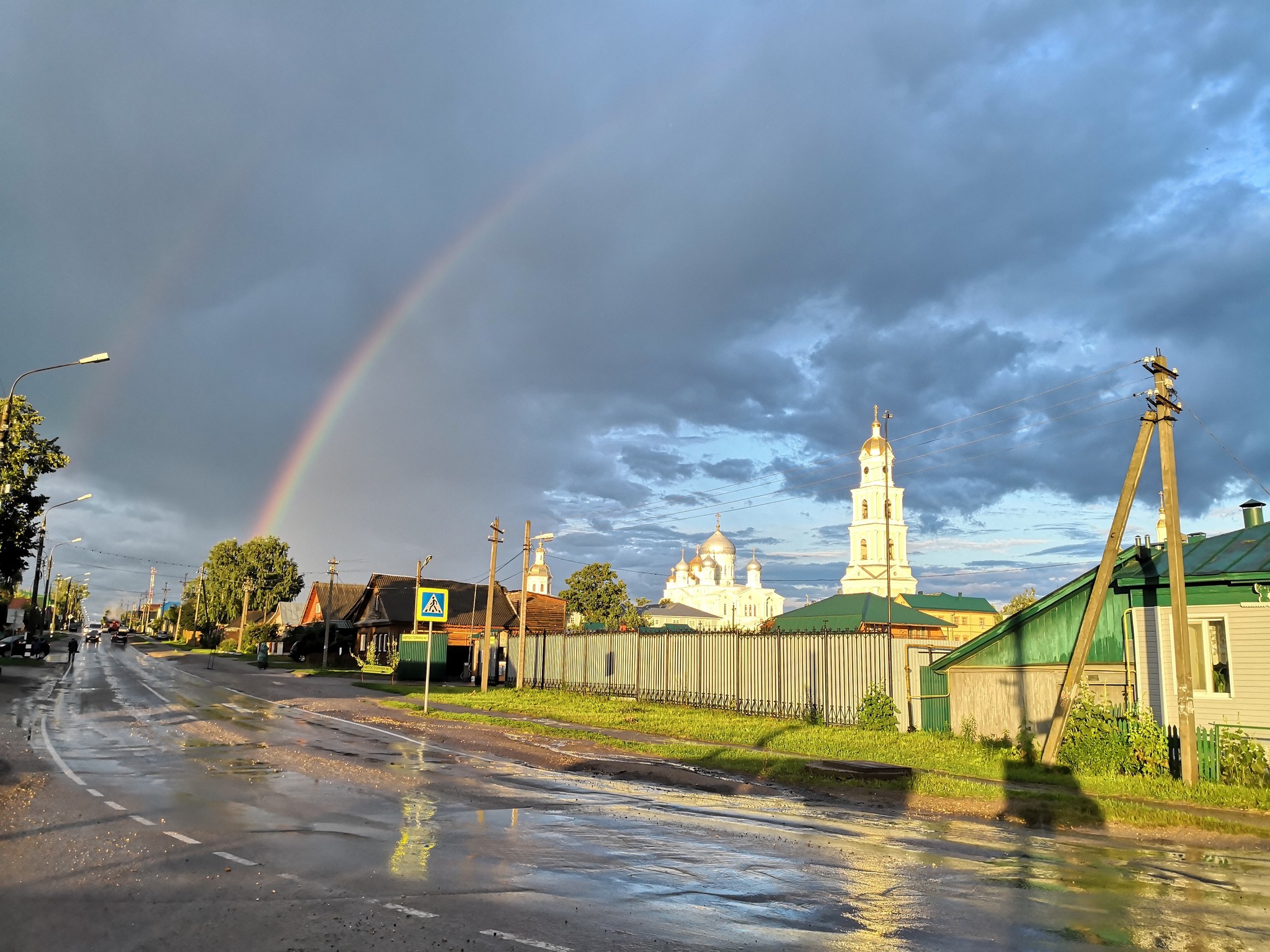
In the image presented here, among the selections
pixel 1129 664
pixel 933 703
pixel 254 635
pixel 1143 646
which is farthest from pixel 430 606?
pixel 254 635

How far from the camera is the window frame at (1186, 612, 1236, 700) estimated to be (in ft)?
58.5

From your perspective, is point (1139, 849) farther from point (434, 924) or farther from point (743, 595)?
point (743, 595)

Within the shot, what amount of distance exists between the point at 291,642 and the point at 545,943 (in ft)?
289

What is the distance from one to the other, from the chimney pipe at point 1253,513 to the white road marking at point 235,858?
22800 millimetres

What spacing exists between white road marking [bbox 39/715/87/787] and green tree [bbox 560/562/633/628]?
7630 centimetres

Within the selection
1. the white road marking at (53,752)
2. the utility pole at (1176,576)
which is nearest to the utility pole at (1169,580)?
the utility pole at (1176,576)

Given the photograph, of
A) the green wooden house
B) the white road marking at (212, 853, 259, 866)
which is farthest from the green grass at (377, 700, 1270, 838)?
the white road marking at (212, 853, 259, 866)

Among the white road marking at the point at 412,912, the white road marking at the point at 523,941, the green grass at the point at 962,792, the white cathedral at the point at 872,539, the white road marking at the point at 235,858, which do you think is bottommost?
the green grass at the point at 962,792

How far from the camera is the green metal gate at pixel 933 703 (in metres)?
24.5

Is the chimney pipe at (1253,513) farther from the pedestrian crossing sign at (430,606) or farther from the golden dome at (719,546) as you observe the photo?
the golden dome at (719,546)

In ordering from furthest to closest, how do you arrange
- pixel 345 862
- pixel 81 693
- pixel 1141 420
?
pixel 81 693, pixel 1141 420, pixel 345 862

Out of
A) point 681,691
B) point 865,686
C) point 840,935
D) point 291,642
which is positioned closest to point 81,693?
point 681,691

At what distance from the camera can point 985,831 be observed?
12.3 meters

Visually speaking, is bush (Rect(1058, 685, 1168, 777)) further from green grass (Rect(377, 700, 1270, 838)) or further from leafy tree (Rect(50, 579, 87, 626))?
leafy tree (Rect(50, 579, 87, 626))
